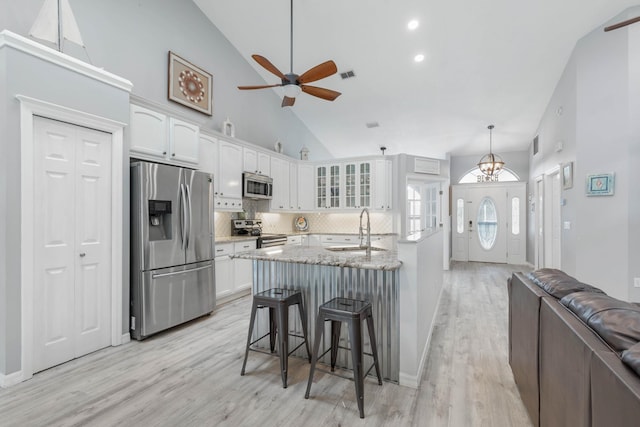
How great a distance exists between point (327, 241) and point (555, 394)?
5.00 metres

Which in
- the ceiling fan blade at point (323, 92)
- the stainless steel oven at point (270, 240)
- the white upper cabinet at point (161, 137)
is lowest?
the stainless steel oven at point (270, 240)

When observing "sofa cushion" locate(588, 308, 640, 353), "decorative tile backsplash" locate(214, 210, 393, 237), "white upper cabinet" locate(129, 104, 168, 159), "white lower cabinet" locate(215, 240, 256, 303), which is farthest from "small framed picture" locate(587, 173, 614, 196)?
"white upper cabinet" locate(129, 104, 168, 159)

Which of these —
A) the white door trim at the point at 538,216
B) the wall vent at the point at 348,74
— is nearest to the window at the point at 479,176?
the white door trim at the point at 538,216

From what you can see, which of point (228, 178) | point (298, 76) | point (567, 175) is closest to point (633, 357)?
point (298, 76)

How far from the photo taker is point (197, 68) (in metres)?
4.49

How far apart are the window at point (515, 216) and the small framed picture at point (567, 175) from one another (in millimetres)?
3299

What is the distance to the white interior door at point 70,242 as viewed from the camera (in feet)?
7.99

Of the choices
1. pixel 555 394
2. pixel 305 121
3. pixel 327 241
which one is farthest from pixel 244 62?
pixel 555 394

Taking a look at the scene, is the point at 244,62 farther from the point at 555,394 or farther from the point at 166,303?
the point at 555,394

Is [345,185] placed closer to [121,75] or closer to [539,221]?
[121,75]

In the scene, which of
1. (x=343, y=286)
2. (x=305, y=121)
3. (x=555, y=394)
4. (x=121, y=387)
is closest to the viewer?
(x=555, y=394)

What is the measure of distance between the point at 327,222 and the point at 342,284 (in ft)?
13.9

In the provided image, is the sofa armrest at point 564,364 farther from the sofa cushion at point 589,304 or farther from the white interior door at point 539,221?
the white interior door at point 539,221

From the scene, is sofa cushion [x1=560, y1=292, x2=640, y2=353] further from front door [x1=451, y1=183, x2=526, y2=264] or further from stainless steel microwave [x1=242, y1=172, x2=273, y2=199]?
front door [x1=451, y1=183, x2=526, y2=264]
